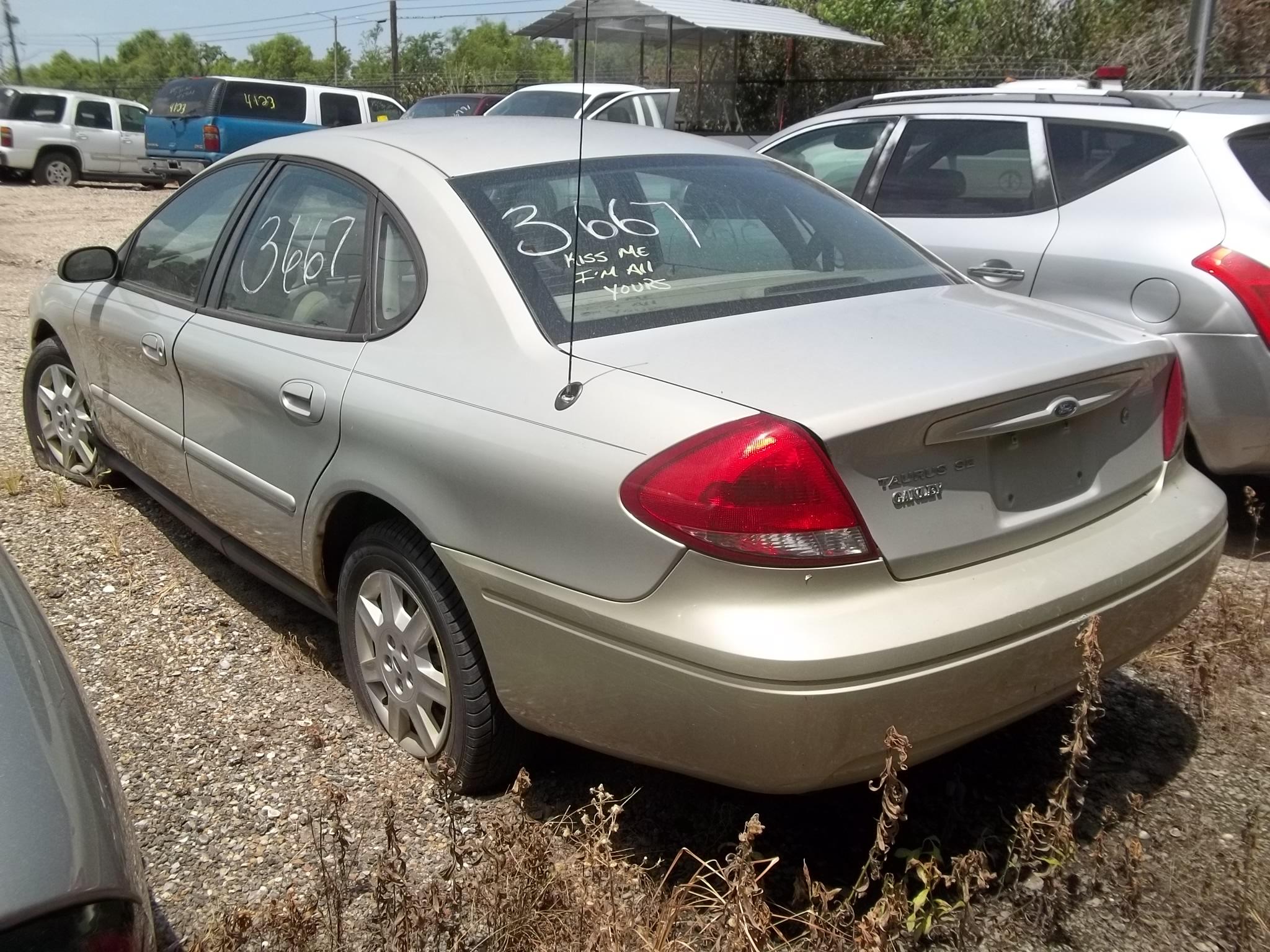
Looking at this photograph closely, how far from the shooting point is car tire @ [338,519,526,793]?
2.83 metres

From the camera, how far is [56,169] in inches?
907

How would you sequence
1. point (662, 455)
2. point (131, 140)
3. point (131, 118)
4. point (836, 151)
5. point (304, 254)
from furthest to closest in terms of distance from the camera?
point (131, 118)
point (131, 140)
point (836, 151)
point (304, 254)
point (662, 455)

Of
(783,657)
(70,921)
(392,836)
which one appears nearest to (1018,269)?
(783,657)

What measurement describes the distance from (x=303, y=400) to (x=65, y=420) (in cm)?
257

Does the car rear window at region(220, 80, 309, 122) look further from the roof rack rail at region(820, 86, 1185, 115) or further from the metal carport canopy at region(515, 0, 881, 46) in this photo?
the roof rack rail at region(820, 86, 1185, 115)

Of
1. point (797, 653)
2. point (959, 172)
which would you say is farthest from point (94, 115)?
point (797, 653)

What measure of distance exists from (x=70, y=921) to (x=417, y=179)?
2157mm

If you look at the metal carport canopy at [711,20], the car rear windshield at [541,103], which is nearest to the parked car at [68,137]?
the metal carport canopy at [711,20]

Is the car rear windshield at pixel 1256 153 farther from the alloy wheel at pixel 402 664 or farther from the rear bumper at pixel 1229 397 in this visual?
the alloy wheel at pixel 402 664

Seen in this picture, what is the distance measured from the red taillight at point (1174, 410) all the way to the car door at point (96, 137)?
23.8m

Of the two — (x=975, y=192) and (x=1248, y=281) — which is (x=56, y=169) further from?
(x=1248, y=281)

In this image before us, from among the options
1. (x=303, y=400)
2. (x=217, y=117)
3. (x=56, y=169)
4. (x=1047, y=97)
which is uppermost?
(x=217, y=117)

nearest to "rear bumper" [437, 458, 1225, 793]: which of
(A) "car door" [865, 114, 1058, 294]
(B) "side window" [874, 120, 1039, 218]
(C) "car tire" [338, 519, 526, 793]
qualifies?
(C) "car tire" [338, 519, 526, 793]

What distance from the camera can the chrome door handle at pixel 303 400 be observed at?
10.3 ft
